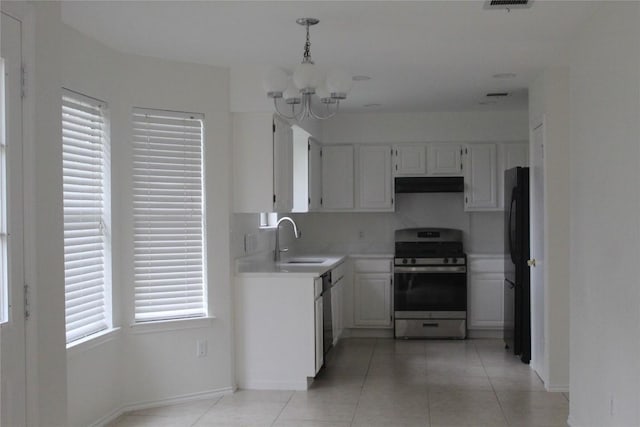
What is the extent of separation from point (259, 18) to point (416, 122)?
13.4 ft

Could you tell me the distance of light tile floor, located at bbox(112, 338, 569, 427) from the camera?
4.39 m

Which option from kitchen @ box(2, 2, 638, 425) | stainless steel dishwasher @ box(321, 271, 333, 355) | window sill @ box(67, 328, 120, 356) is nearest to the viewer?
kitchen @ box(2, 2, 638, 425)

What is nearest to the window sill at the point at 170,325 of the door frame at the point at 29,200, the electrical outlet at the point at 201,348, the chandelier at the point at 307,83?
the electrical outlet at the point at 201,348

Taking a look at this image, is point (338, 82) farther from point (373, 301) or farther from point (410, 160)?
point (373, 301)

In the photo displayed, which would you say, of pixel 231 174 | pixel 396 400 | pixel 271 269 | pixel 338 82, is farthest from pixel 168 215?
pixel 396 400

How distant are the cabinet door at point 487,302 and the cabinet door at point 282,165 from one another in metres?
2.61

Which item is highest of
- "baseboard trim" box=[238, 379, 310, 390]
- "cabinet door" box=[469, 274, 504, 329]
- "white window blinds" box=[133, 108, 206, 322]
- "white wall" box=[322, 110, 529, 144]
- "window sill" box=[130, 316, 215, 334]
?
"white wall" box=[322, 110, 529, 144]

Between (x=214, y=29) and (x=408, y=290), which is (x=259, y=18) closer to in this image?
(x=214, y=29)

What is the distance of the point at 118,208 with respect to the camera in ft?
15.0

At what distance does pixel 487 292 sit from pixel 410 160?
167 cm

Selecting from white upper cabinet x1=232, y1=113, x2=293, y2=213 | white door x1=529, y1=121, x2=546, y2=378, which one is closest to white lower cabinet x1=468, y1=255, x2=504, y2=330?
white door x1=529, y1=121, x2=546, y2=378

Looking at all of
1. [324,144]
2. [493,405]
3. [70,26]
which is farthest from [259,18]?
[324,144]

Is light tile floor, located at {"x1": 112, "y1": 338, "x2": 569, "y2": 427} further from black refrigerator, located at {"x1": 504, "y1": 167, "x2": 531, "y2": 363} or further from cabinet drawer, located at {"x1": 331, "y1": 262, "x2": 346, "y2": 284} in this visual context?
cabinet drawer, located at {"x1": 331, "y1": 262, "x2": 346, "y2": 284}

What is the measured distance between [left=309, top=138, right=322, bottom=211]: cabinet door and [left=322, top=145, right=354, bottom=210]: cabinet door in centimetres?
14
